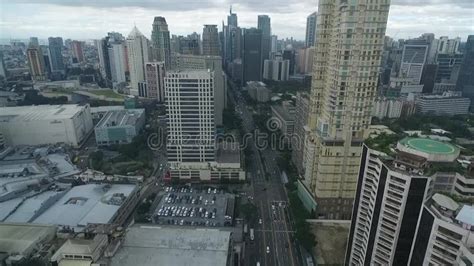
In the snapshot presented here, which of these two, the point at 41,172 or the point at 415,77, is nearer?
the point at 41,172

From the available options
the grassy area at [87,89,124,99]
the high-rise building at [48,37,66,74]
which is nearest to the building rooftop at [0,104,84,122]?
the grassy area at [87,89,124,99]

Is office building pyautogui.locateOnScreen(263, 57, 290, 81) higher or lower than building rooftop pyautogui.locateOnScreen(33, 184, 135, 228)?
higher

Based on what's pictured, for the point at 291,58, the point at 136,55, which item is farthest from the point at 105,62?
the point at 291,58

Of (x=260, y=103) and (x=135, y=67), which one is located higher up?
(x=135, y=67)

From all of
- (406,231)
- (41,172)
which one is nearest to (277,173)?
(406,231)

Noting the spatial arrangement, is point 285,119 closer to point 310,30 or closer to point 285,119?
point 285,119

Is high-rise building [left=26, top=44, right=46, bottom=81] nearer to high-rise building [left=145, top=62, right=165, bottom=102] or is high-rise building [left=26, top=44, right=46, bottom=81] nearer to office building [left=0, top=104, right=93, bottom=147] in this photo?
high-rise building [left=145, top=62, right=165, bottom=102]

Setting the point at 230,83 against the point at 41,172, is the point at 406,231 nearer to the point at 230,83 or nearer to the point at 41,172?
the point at 41,172
